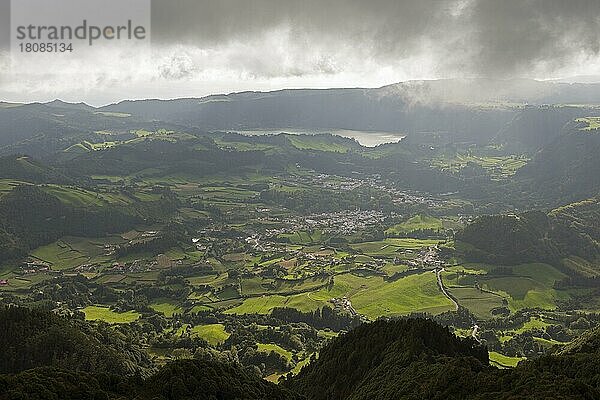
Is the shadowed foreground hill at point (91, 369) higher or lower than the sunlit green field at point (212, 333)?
higher

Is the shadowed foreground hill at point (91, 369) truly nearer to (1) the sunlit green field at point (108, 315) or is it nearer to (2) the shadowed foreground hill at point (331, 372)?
(2) the shadowed foreground hill at point (331, 372)

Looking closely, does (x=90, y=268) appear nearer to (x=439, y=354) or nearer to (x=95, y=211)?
(x=95, y=211)

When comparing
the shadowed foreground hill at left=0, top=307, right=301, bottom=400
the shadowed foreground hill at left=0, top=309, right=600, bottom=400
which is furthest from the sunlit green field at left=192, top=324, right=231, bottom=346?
the shadowed foreground hill at left=0, top=309, right=600, bottom=400

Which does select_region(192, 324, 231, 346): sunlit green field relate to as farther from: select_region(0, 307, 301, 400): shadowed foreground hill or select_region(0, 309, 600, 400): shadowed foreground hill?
select_region(0, 309, 600, 400): shadowed foreground hill

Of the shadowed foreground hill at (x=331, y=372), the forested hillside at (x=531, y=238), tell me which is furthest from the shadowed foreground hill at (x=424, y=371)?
the forested hillside at (x=531, y=238)

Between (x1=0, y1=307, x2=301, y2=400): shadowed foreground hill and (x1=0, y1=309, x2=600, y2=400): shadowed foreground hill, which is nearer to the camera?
(x1=0, y1=309, x2=600, y2=400): shadowed foreground hill

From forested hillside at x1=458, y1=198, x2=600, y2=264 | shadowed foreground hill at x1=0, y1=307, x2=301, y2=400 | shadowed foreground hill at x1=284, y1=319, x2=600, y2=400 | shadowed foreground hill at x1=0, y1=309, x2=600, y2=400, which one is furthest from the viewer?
forested hillside at x1=458, y1=198, x2=600, y2=264

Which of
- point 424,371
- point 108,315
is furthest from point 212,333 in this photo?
point 424,371

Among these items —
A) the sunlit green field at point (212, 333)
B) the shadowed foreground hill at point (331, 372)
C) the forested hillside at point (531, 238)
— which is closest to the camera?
the shadowed foreground hill at point (331, 372)

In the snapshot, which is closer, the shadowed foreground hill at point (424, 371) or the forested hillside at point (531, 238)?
the shadowed foreground hill at point (424, 371)
